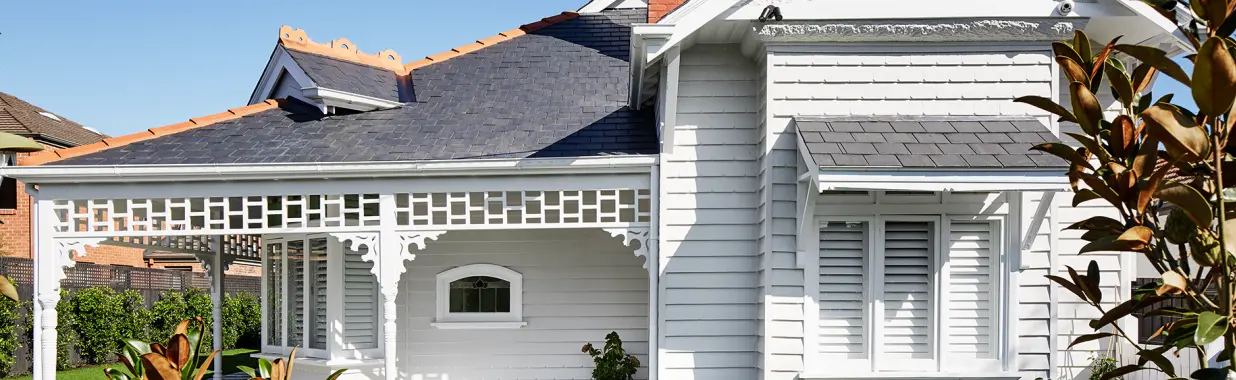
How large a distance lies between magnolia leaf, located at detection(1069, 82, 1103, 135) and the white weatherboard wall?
215 inches

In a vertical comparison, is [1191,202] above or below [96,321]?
above

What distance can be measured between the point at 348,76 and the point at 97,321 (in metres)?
9.34

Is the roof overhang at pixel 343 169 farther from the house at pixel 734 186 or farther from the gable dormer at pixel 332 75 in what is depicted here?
the gable dormer at pixel 332 75

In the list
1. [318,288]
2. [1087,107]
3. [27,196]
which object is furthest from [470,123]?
[27,196]

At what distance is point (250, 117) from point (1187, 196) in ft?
31.1

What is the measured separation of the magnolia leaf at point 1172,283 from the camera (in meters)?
2.47

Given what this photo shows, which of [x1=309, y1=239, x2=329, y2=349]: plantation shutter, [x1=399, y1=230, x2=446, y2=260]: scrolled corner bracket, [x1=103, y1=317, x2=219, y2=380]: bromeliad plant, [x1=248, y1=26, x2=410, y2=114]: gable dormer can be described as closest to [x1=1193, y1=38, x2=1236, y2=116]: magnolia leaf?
[x1=103, y1=317, x2=219, y2=380]: bromeliad plant

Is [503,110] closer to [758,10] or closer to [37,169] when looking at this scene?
[758,10]

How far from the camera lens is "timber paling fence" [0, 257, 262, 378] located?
15.7 metres

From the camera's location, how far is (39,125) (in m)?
23.9

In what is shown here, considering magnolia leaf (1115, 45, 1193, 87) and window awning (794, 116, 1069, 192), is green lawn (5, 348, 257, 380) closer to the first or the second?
window awning (794, 116, 1069, 192)

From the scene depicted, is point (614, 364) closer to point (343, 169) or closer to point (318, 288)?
point (343, 169)

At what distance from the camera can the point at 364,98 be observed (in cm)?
1032

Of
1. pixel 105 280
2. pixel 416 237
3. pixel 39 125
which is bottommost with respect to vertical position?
pixel 105 280
